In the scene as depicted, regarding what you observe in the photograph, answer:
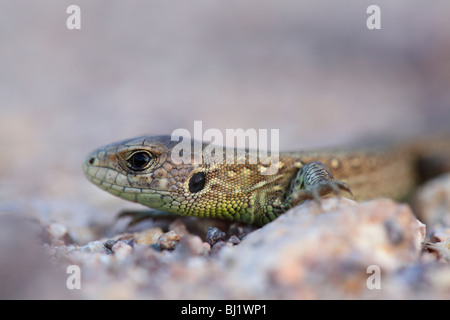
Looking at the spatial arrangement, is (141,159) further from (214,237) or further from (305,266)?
(305,266)

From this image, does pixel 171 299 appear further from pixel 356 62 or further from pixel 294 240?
pixel 356 62

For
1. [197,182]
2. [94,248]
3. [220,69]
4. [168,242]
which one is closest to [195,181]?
[197,182]

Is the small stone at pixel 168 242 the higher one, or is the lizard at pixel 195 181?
the lizard at pixel 195 181

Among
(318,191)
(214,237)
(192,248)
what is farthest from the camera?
(214,237)

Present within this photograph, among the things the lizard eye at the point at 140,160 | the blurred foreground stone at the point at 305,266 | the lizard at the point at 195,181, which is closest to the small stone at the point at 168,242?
the blurred foreground stone at the point at 305,266

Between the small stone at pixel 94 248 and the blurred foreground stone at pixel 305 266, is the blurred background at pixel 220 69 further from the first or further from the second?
the blurred foreground stone at pixel 305 266

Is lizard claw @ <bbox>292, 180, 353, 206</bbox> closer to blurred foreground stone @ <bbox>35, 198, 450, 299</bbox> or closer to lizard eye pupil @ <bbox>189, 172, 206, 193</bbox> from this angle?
blurred foreground stone @ <bbox>35, 198, 450, 299</bbox>
